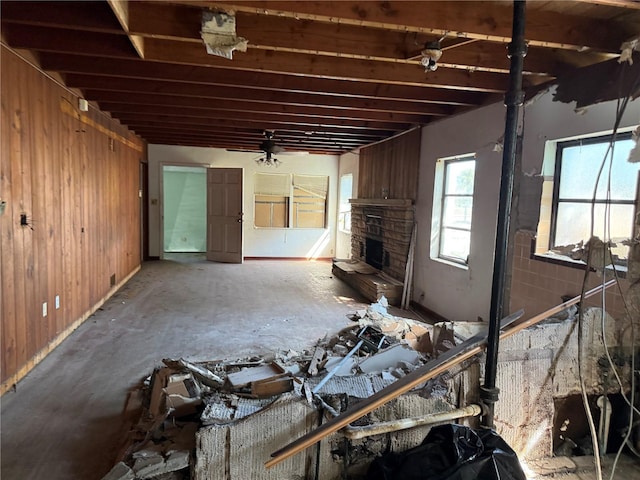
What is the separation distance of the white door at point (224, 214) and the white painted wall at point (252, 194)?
0.49 m

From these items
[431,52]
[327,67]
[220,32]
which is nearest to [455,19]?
[431,52]

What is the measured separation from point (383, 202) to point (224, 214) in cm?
390

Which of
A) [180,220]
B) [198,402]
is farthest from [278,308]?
[180,220]

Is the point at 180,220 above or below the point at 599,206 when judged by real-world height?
below

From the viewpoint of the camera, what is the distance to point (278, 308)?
5.29 meters

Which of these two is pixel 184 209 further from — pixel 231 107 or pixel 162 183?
pixel 231 107

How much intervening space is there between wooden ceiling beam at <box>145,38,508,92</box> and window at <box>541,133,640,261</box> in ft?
3.10

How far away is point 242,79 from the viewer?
3.72 metres

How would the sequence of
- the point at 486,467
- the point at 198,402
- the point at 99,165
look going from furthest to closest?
1. the point at 99,165
2. the point at 198,402
3. the point at 486,467

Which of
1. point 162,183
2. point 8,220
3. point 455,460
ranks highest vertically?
point 162,183

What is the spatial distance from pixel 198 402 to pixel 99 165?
4.04 metres

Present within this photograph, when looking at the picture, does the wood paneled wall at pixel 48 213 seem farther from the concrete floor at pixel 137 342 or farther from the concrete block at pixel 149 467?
the concrete block at pixel 149 467

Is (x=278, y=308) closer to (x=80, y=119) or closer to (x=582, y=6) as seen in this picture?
(x=80, y=119)

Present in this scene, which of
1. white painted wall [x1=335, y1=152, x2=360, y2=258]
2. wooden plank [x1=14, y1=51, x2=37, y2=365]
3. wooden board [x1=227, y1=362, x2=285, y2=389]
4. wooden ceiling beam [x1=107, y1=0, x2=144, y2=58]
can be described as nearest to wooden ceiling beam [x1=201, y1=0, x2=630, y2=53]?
wooden ceiling beam [x1=107, y1=0, x2=144, y2=58]
